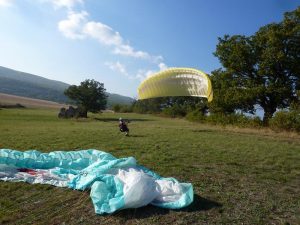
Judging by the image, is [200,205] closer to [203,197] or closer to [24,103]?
A: [203,197]

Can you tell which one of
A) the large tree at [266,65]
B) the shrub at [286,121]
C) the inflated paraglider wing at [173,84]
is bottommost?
the shrub at [286,121]

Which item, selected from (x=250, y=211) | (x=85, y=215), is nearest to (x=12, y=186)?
(x=85, y=215)

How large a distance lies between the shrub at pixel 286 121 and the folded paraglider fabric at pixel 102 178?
17.4 meters

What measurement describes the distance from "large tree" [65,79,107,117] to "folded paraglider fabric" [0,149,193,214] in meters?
42.4

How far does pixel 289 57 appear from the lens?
28297 millimetres

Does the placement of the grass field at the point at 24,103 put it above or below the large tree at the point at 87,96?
below

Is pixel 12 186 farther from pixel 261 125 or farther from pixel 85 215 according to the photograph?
pixel 261 125

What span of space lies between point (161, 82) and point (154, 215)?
15.9 m

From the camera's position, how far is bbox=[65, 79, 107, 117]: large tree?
170 feet

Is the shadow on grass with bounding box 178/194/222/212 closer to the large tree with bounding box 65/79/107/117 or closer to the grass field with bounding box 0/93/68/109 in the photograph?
the large tree with bounding box 65/79/107/117

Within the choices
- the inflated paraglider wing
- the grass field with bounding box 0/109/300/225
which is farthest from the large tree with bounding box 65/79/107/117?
the grass field with bounding box 0/109/300/225

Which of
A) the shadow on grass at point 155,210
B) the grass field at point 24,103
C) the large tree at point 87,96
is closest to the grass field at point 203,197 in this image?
the shadow on grass at point 155,210

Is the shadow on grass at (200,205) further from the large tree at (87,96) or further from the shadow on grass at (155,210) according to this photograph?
the large tree at (87,96)

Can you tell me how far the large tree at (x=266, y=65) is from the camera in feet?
92.4
